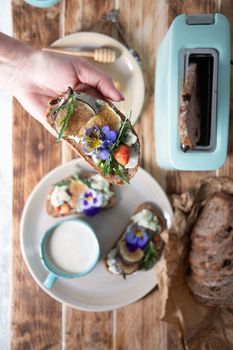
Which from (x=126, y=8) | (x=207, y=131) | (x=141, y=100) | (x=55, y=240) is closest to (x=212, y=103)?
(x=207, y=131)

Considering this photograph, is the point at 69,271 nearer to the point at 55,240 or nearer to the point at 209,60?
the point at 55,240

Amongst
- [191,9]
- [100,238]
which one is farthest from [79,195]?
[191,9]

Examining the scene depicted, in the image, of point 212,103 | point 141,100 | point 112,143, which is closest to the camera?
point 112,143

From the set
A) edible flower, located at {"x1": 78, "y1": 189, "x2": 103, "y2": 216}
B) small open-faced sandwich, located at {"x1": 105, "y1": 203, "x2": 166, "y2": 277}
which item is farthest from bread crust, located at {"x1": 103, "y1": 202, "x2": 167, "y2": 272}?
edible flower, located at {"x1": 78, "y1": 189, "x2": 103, "y2": 216}

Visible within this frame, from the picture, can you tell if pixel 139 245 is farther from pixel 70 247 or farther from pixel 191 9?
pixel 191 9

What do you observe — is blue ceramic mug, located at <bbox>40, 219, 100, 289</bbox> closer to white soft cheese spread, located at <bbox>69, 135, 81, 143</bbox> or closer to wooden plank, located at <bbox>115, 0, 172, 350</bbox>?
wooden plank, located at <bbox>115, 0, 172, 350</bbox>

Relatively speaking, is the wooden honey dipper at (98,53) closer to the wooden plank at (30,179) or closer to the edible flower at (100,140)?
the wooden plank at (30,179)
